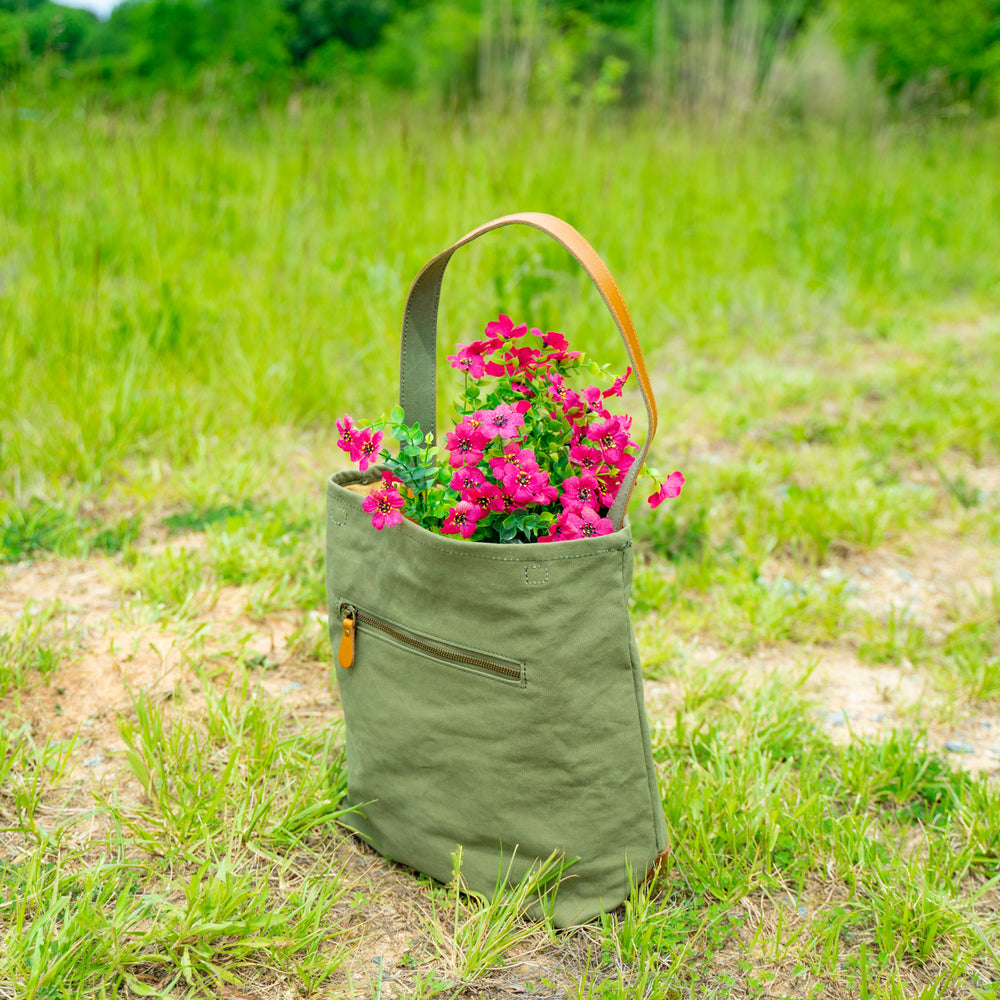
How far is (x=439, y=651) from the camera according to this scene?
133 cm

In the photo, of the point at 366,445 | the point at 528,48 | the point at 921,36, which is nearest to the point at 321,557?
the point at 366,445

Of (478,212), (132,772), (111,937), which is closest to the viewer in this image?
(111,937)

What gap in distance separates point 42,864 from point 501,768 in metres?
0.76

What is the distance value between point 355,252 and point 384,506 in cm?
286

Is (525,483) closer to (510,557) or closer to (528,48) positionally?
(510,557)

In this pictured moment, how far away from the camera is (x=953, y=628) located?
7.48ft

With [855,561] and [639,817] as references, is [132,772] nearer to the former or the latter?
[639,817]

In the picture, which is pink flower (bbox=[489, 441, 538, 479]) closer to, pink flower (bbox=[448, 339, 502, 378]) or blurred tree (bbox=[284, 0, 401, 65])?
pink flower (bbox=[448, 339, 502, 378])

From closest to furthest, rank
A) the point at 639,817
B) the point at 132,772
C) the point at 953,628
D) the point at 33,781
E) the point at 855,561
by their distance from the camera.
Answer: the point at 639,817 < the point at 33,781 < the point at 132,772 < the point at 953,628 < the point at 855,561

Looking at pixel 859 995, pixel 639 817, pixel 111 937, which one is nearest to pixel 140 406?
pixel 111 937

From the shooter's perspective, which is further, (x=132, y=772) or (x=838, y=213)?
(x=838, y=213)

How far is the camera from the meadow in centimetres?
134

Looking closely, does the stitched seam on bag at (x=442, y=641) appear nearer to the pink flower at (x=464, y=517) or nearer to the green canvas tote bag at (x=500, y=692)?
the green canvas tote bag at (x=500, y=692)

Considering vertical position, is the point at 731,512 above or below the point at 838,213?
below
